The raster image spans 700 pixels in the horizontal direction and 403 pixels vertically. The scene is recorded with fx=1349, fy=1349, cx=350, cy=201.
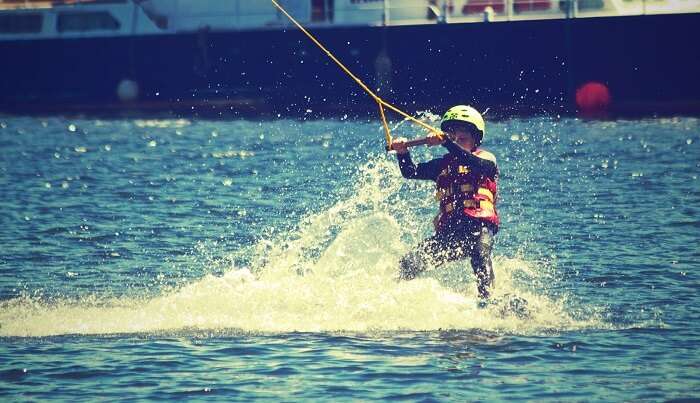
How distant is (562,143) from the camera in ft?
87.7

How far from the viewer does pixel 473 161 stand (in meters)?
10.9

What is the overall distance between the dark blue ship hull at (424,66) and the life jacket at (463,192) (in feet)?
75.0

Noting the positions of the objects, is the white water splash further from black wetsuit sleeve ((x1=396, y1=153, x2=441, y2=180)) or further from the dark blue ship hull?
the dark blue ship hull

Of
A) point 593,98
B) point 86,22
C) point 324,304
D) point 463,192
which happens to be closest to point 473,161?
point 463,192

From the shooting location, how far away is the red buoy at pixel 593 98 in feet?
110

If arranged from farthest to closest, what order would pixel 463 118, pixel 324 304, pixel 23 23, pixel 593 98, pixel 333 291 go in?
pixel 23 23, pixel 593 98, pixel 333 291, pixel 324 304, pixel 463 118

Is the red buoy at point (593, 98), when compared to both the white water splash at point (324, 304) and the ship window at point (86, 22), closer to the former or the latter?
the ship window at point (86, 22)

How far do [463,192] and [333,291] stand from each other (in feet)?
5.58

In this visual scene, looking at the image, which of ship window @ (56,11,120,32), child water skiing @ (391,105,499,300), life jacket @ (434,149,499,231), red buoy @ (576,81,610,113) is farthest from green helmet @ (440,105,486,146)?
ship window @ (56,11,120,32)

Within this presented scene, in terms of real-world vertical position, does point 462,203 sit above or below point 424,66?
below

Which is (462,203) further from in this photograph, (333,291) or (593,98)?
(593,98)

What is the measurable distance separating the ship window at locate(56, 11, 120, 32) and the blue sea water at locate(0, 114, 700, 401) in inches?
691

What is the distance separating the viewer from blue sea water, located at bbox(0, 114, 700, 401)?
9.56 meters

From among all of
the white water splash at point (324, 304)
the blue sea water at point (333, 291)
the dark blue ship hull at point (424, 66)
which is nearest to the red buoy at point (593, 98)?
the dark blue ship hull at point (424, 66)
